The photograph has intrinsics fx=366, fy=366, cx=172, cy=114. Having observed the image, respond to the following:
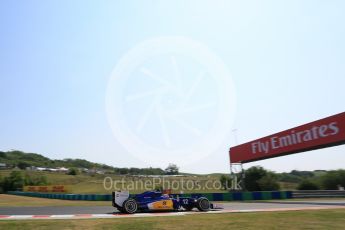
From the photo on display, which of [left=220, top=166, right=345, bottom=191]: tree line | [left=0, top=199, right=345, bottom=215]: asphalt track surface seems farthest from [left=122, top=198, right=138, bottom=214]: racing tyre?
[left=220, top=166, right=345, bottom=191]: tree line

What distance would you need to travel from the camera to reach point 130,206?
17.2 metres

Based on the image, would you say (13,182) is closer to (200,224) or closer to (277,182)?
(277,182)

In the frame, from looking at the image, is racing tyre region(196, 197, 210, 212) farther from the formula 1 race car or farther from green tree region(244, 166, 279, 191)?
green tree region(244, 166, 279, 191)

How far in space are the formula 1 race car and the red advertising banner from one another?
43.9ft

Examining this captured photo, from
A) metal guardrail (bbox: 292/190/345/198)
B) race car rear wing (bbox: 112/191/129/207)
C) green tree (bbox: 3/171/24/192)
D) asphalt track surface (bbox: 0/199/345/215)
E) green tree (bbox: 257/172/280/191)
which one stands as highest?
green tree (bbox: 3/171/24/192)

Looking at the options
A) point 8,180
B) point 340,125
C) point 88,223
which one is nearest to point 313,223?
point 88,223

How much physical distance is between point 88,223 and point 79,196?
3326 centimetres

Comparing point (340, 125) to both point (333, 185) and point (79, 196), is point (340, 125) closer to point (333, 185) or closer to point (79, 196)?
point (333, 185)

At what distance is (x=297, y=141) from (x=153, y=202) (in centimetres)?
1874

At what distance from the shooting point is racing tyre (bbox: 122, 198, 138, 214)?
17094 millimetres

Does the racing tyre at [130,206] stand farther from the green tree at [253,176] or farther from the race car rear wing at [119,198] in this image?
the green tree at [253,176]

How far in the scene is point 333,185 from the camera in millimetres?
44656

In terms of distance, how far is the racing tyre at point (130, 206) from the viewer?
17094 mm

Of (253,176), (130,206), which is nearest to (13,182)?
(253,176)
